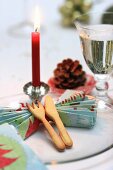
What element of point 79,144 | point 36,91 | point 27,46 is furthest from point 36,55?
point 27,46

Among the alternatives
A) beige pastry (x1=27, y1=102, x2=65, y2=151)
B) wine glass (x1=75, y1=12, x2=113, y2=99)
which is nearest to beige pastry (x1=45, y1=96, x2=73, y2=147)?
beige pastry (x1=27, y1=102, x2=65, y2=151)

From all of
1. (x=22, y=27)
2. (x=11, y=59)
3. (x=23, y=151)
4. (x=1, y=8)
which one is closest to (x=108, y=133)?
(x=23, y=151)

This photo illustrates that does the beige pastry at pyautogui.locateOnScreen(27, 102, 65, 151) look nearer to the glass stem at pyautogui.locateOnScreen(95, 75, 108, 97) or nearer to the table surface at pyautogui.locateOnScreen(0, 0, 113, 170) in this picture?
the table surface at pyautogui.locateOnScreen(0, 0, 113, 170)

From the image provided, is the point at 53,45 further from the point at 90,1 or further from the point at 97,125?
the point at 97,125

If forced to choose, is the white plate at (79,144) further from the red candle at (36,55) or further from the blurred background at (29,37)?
the blurred background at (29,37)

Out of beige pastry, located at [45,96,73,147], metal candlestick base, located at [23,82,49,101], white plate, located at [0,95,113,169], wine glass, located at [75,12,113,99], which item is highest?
wine glass, located at [75,12,113,99]

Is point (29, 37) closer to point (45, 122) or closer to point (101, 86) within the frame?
point (101, 86)
